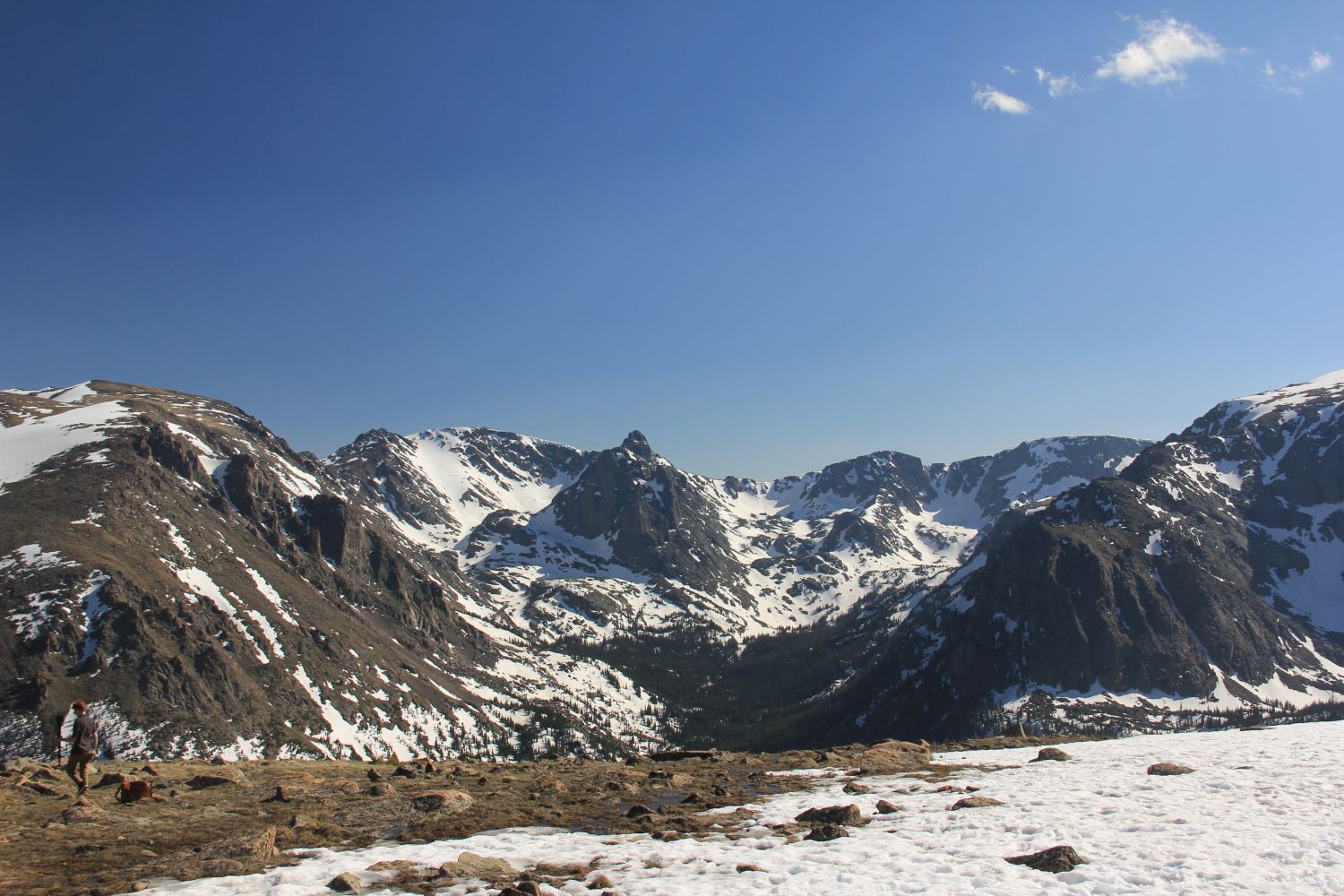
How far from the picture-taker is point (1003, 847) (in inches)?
770

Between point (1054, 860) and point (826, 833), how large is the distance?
19.9ft

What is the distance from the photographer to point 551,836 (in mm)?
22016

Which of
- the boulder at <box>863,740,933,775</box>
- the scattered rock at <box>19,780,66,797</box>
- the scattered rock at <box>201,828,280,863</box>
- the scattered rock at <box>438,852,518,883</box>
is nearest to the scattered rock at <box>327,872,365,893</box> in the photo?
the scattered rock at <box>438,852,518,883</box>

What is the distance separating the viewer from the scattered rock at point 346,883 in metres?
16.6

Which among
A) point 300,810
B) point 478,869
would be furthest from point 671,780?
point 300,810


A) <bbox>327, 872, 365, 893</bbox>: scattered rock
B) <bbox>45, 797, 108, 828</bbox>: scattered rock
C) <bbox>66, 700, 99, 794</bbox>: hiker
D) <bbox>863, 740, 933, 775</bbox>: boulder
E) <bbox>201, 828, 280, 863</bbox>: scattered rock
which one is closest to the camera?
<bbox>327, 872, 365, 893</bbox>: scattered rock

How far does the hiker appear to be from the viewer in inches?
1101

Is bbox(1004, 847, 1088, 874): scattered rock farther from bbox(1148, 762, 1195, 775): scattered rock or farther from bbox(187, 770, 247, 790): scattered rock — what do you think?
bbox(187, 770, 247, 790): scattered rock

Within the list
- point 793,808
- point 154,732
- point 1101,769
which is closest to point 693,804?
point 793,808

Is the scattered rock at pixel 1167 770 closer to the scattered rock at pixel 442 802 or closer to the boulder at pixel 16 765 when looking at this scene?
Result: the scattered rock at pixel 442 802

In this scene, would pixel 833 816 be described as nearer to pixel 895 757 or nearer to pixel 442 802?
pixel 442 802

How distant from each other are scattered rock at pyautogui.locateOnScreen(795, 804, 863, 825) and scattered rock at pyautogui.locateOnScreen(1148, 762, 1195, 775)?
14737 mm

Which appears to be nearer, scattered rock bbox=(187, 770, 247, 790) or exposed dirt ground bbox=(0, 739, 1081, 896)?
exposed dirt ground bbox=(0, 739, 1081, 896)

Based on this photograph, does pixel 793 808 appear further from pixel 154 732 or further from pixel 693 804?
pixel 154 732
